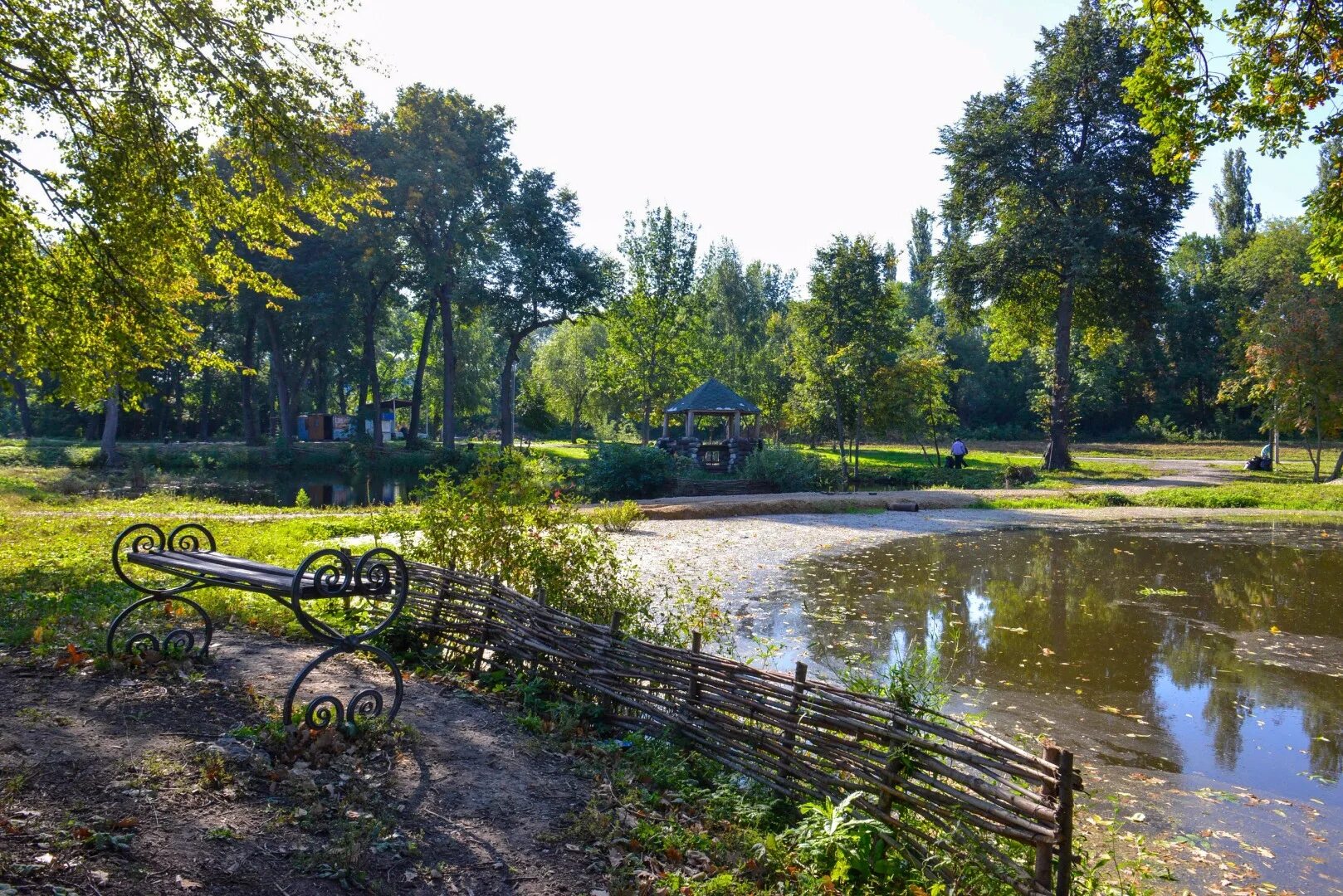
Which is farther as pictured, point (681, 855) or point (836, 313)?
point (836, 313)

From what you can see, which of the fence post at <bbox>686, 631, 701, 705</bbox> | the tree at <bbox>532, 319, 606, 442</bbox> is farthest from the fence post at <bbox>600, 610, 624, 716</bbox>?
the tree at <bbox>532, 319, 606, 442</bbox>

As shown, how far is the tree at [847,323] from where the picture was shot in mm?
29328

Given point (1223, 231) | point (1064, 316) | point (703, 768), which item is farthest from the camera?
point (1223, 231)

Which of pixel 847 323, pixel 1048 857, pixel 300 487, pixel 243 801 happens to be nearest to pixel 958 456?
pixel 847 323

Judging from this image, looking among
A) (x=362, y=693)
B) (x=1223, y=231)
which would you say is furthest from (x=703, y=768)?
(x=1223, y=231)

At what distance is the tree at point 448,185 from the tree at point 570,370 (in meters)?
17.5

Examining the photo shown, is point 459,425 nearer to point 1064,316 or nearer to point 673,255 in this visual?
point 673,255

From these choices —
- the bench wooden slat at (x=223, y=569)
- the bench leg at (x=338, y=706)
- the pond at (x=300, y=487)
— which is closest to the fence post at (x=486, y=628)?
the bench leg at (x=338, y=706)

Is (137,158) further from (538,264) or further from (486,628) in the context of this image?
(538,264)

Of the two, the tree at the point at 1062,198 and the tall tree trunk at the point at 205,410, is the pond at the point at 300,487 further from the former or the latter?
the tree at the point at 1062,198

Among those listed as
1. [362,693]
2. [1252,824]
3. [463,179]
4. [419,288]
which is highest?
[463,179]

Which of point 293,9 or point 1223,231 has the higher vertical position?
point 1223,231

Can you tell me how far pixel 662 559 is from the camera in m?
13.6

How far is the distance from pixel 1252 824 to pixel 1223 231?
81311 mm
